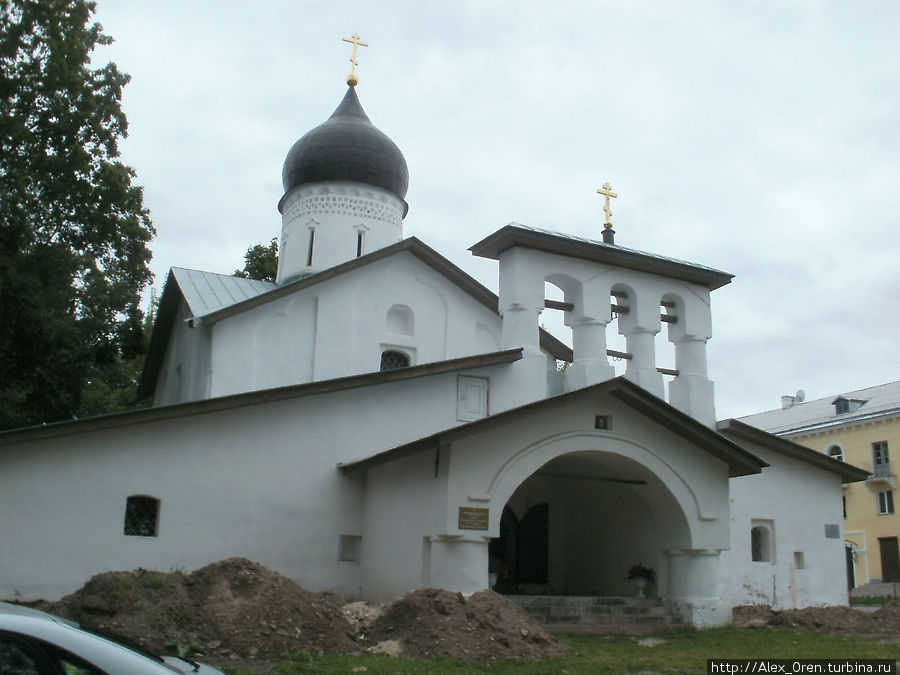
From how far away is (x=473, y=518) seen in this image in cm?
1113

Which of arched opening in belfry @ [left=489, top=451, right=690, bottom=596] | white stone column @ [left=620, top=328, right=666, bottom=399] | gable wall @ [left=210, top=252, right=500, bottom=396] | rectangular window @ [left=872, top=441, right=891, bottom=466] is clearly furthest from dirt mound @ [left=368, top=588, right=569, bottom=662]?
rectangular window @ [left=872, top=441, right=891, bottom=466]

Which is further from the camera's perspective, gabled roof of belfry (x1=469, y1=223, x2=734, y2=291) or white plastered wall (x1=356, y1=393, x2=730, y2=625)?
gabled roof of belfry (x1=469, y1=223, x2=734, y2=291)

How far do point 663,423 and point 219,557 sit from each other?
6.38 meters

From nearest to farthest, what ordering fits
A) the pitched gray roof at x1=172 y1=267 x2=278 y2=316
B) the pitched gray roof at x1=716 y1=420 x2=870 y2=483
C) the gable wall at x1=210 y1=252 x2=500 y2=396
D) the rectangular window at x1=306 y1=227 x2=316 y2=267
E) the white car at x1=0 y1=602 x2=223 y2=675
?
the white car at x1=0 y1=602 x2=223 y2=675, the pitched gray roof at x1=716 y1=420 x2=870 y2=483, the gable wall at x1=210 y1=252 x2=500 y2=396, the pitched gray roof at x1=172 y1=267 x2=278 y2=316, the rectangular window at x1=306 y1=227 x2=316 y2=267

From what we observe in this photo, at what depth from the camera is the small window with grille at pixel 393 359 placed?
17.5m

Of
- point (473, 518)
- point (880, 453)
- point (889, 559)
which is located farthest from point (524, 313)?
point (889, 559)

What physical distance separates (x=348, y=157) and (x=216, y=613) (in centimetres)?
1428

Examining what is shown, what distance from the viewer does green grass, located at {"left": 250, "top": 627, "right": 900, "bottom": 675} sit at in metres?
7.79

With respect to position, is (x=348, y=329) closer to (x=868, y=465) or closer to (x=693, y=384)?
(x=693, y=384)

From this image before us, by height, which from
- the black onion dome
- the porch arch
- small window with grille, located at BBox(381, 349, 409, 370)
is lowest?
the porch arch

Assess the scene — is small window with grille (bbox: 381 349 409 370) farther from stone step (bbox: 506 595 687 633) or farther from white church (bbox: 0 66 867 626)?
stone step (bbox: 506 595 687 633)

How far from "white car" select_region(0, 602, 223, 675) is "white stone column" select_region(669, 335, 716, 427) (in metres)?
11.9

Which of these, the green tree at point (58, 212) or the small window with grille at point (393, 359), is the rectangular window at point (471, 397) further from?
the green tree at point (58, 212)

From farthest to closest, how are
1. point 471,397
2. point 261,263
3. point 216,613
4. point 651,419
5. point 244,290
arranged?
point 261,263 < point 244,290 < point 471,397 < point 651,419 < point 216,613
